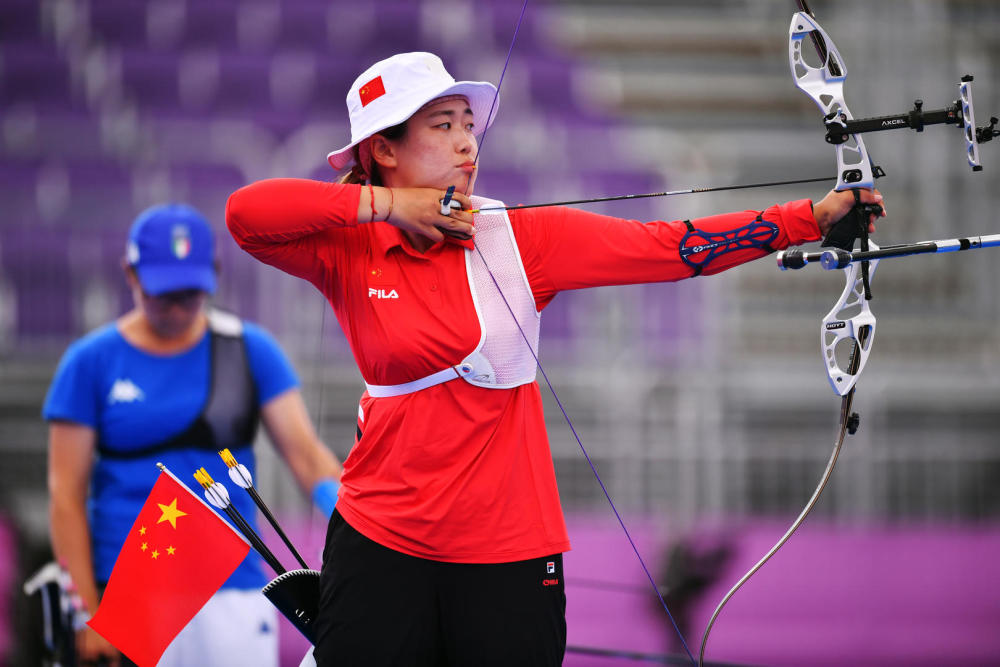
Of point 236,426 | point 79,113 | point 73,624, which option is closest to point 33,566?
point 73,624

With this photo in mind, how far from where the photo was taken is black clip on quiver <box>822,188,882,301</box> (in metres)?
1.66

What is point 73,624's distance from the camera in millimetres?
2689

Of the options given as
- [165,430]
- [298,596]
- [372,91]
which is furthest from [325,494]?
[372,91]

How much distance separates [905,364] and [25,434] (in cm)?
449

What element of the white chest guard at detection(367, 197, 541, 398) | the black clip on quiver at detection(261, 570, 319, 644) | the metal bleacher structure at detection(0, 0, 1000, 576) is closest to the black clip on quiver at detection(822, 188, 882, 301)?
the white chest guard at detection(367, 197, 541, 398)

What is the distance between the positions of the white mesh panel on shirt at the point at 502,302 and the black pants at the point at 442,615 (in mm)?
273

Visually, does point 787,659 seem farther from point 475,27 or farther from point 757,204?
point 475,27

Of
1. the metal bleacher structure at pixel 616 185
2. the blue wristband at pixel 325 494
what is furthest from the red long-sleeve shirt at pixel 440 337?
the metal bleacher structure at pixel 616 185

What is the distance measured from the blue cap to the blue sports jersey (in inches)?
6.3

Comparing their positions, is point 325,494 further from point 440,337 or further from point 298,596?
point 440,337

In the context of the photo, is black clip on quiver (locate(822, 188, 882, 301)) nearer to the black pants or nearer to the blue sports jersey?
the black pants

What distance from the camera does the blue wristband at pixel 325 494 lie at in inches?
104

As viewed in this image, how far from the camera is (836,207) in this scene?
5.48ft

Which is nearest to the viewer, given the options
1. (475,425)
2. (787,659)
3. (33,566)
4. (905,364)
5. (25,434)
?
(475,425)
